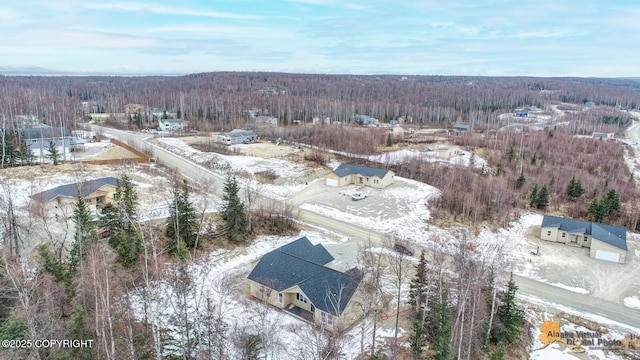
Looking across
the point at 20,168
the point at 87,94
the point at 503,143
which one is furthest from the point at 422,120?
the point at 87,94

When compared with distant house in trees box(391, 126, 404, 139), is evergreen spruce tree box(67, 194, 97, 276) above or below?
below

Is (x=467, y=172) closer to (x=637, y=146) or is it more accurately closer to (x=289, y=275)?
(x=289, y=275)

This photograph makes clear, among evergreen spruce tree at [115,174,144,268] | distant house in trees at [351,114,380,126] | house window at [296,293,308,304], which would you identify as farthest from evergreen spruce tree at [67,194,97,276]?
distant house in trees at [351,114,380,126]

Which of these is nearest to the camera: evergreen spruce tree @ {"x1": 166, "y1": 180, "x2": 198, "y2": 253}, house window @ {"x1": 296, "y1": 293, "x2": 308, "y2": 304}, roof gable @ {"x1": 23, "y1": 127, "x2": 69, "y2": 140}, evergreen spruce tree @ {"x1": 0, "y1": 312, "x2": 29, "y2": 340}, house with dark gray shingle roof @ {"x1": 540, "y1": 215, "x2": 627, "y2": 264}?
evergreen spruce tree @ {"x1": 0, "y1": 312, "x2": 29, "y2": 340}

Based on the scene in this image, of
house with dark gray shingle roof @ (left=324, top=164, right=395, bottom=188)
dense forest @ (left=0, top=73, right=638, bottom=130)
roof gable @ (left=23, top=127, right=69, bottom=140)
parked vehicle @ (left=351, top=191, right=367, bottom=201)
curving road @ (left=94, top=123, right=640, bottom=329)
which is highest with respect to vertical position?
dense forest @ (left=0, top=73, right=638, bottom=130)

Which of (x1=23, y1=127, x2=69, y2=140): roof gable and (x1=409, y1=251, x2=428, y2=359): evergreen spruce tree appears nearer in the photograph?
(x1=409, y1=251, x2=428, y2=359): evergreen spruce tree

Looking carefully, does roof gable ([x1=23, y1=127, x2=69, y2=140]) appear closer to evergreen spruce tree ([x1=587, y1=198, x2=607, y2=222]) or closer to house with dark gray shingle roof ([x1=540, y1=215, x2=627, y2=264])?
house with dark gray shingle roof ([x1=540, y1=215, x2=627, y2=264])

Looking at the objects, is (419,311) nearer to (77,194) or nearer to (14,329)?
(14,329)

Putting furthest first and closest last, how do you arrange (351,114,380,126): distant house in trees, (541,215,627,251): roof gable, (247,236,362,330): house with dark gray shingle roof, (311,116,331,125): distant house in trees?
1. (351,114,380,126): distant house in trees
2. (311,116,331,125): distant house in trees
3. (541,215,627,251): roof gable
4. (247,236,362,330): house with dark gray shingle roof
